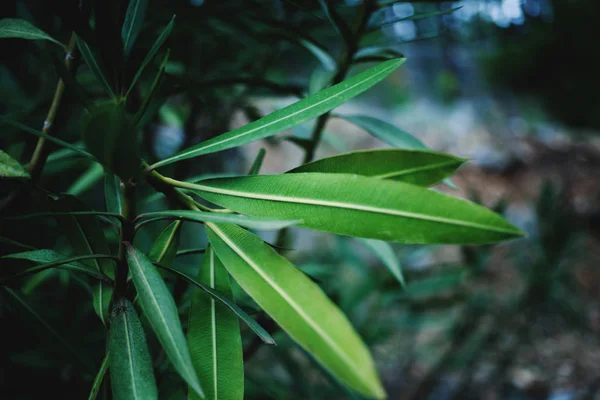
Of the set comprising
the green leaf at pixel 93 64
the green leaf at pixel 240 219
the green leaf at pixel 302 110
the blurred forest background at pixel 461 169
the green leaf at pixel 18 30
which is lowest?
the blurred forest background at pixel 461 169

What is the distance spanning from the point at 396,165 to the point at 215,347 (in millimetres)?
185

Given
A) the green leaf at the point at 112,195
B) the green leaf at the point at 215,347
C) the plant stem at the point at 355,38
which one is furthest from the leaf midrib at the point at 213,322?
the plant stem at the point at 355,38

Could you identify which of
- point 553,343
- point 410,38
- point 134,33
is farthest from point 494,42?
point 134,33

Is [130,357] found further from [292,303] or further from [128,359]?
[292,303]

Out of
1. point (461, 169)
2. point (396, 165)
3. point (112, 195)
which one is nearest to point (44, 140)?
point (112, 195)

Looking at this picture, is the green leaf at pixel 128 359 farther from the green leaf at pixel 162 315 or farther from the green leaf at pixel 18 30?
the green leaf at pixel 18 30

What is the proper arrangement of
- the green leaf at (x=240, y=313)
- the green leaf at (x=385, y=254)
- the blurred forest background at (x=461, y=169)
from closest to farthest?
the green leaf at (x=240, y=313), the green leaf at (x=385, y=254), the blurred forest background at (x=461, y=169)

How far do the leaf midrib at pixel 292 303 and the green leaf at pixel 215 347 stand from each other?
6cm

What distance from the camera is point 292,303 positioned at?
237mm

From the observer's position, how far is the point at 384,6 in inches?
18.7

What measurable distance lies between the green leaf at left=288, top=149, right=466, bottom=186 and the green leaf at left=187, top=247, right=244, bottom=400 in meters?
0.13

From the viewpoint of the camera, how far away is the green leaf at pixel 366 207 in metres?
0.24

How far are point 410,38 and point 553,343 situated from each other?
8.06ft

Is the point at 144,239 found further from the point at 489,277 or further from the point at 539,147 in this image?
the point at 539,147
